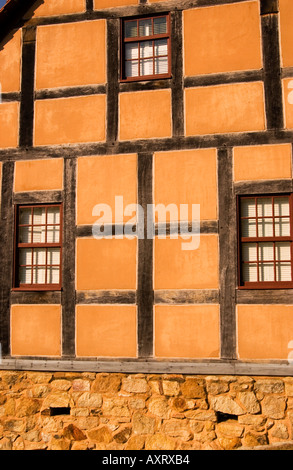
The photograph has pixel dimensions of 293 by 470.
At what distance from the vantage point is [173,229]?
24.0ft

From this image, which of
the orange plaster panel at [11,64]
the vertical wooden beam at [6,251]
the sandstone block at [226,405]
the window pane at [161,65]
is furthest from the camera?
the orange plaster panel at [11,64]

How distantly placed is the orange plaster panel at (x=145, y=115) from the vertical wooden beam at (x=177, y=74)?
96 millimetres

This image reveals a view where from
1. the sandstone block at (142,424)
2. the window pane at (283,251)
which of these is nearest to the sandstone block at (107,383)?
the sandstone block at (142,424)

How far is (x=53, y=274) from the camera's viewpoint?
306 inches

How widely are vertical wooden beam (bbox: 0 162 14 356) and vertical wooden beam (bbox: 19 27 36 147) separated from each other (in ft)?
1.79

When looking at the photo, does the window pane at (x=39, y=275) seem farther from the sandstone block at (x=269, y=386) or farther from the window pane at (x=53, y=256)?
the sandstone block at (x=269, y=386)

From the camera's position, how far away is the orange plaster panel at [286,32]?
285 inches

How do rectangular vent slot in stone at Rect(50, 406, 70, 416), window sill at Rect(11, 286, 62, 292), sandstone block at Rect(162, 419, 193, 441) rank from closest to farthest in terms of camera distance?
sandstone block at Rect(162, 419, 193, 441) < rectangular vent slot in stone at Rect(50, 406, 70, 416) < window sill at Rect(11, 286, 62, 292)

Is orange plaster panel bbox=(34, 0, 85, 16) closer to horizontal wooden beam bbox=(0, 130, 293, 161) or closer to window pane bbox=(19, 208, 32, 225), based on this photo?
horizontal wooden beam bbox=(0, 130, 293, 161)

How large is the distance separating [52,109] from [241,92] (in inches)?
122

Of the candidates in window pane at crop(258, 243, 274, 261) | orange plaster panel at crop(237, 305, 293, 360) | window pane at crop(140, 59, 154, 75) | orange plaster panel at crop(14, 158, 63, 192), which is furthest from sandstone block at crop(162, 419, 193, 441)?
window pane at crop(140, 59, 154, 75)

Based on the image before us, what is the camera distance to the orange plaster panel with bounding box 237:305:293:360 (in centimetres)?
680

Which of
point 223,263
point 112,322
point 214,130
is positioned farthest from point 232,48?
point 112,322

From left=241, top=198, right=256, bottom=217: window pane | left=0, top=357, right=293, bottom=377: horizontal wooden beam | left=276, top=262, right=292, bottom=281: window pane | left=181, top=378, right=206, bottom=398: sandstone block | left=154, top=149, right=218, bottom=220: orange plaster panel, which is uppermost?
left=154, top=149, right=218, bottom=220: orange plaster panel
